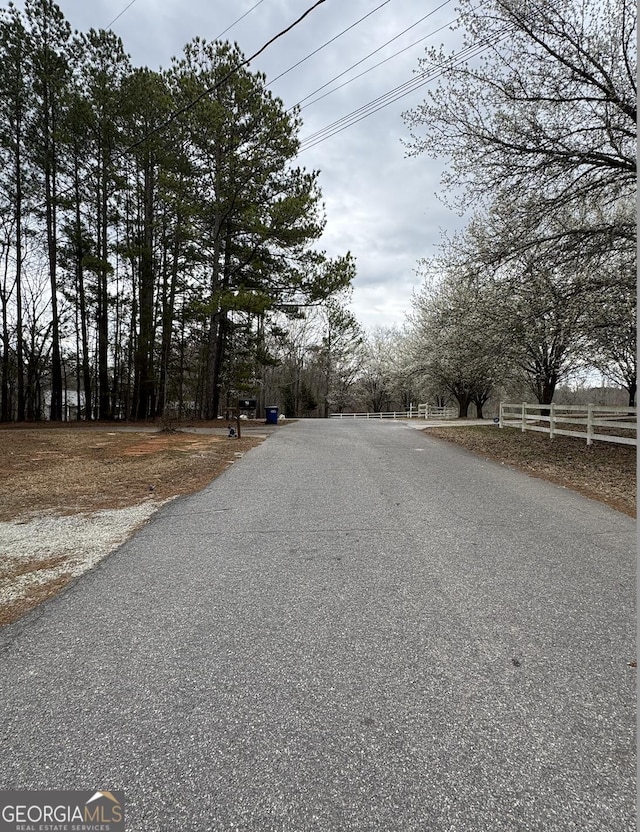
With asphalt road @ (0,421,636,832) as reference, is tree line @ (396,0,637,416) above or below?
above

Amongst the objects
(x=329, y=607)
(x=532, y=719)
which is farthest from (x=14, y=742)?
(x=532, y=719)

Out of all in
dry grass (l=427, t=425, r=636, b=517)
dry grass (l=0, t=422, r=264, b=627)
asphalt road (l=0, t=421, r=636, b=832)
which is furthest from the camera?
dry grass (l=427, t=425, r=636, b=517)

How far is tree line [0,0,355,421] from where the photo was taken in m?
14.2

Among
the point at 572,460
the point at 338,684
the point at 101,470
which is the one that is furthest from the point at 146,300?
the point at 338,684

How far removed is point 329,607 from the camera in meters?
2.39

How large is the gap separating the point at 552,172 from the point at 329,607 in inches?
329

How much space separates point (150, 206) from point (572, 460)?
17928mm

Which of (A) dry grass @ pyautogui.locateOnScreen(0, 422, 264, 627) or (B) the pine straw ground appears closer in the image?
(A) dry grass @ pyautogui.locateOnScreen(0, 422, 264, 627)

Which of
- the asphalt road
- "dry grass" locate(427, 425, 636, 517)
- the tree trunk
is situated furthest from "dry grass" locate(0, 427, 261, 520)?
the tree trunk

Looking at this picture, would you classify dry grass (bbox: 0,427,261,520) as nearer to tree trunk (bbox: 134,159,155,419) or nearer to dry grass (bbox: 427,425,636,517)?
dry grass (bbox: 427,425,636,517)

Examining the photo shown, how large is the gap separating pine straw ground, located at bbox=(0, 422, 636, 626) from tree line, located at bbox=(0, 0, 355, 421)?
6.42m

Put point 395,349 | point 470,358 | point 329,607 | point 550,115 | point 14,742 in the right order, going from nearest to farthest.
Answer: point 14,742, point 329,607, point 550,115, point 470,358, point 395,349

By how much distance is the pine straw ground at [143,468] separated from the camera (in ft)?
15.5

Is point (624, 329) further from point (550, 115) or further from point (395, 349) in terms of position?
point (395, 349)
